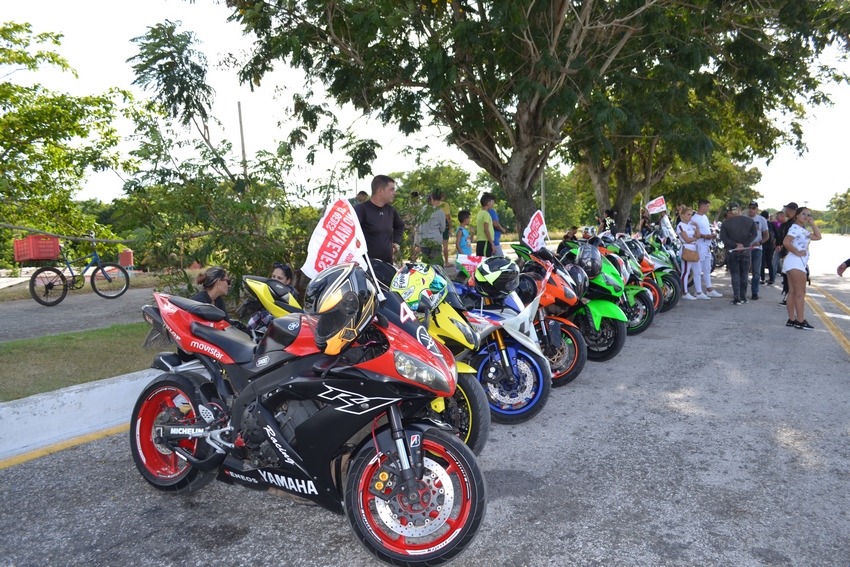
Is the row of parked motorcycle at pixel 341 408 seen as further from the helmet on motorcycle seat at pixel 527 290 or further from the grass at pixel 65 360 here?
the grass at pixel 65 360

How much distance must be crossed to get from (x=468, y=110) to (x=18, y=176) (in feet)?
30.7

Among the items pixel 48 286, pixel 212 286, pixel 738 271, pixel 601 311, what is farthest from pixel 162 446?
pixel 738 271

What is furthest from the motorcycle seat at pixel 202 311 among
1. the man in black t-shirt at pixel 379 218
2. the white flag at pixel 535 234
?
the white flag at pixel 535 234

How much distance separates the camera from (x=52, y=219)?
40.2 feet

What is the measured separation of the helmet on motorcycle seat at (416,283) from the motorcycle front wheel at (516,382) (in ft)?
3.06

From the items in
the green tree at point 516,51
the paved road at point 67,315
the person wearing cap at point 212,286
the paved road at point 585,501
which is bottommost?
the paved road at point 585,501

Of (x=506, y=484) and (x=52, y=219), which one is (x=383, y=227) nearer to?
(x=506, y=484)

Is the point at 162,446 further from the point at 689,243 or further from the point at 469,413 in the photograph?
the point at 689,243

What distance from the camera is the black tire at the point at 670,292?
1106 cm

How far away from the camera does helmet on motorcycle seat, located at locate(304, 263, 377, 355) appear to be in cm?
292

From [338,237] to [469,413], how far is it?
1.48 m

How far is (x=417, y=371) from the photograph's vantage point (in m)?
2.96

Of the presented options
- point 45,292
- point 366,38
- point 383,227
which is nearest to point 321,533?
point 383,227

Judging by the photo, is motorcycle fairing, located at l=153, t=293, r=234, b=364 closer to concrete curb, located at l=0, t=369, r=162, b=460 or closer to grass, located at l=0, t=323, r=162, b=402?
concrete curb, located at l=0, t=369, r=162, b=460
